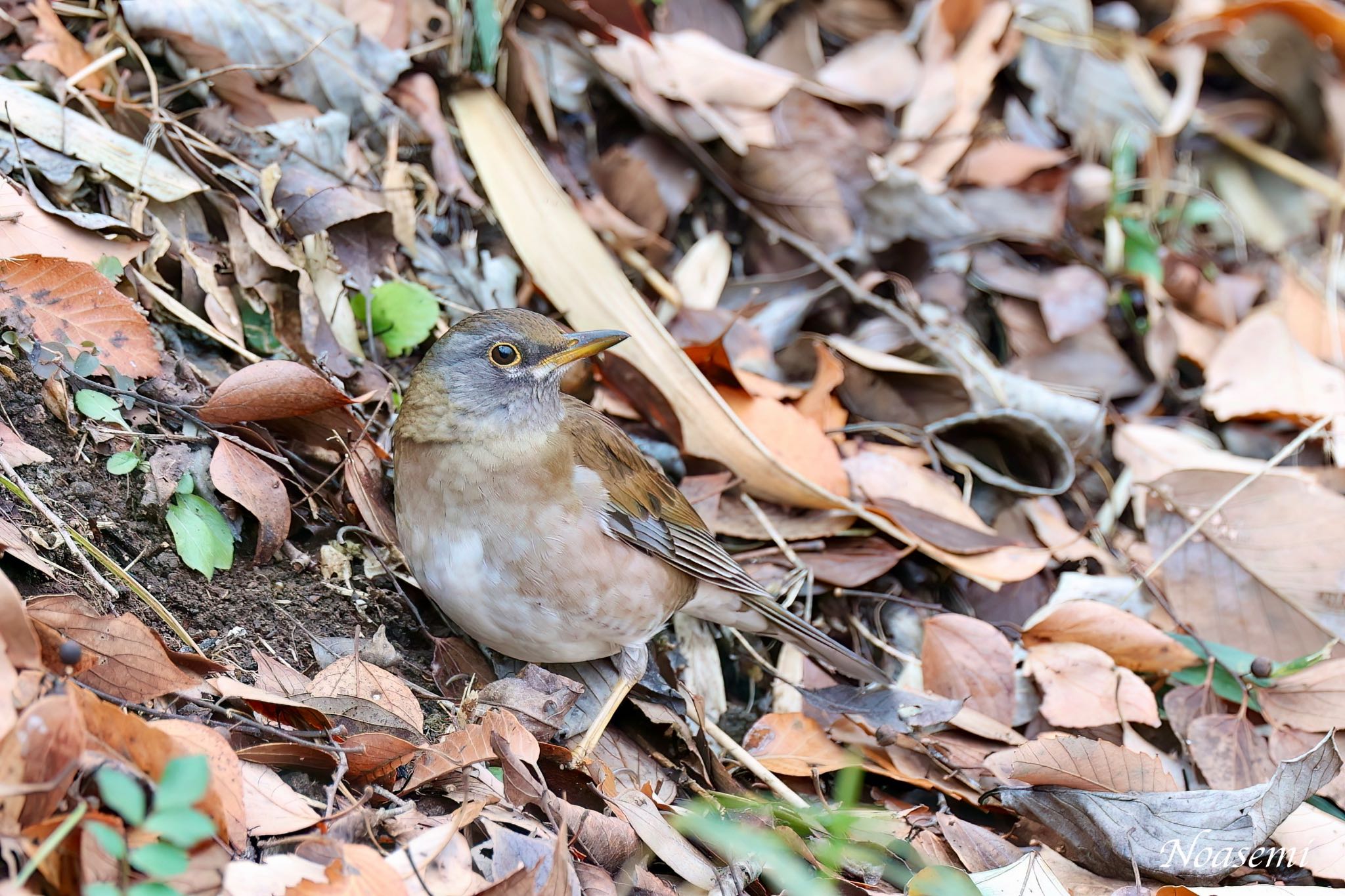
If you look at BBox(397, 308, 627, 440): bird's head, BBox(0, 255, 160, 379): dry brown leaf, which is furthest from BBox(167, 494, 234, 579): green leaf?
BBox(397, 308, 627, 440): bird's head

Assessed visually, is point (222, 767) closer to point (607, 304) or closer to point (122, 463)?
point (122, 463)

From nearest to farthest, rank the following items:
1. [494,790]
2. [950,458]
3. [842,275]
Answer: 1. [494,790]
2. [950,458]
3. [842,275]

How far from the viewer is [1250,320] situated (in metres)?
6.14

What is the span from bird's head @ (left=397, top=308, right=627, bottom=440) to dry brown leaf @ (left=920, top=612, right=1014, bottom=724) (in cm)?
177

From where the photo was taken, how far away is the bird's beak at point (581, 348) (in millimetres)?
4020

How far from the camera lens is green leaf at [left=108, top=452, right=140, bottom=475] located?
3443 millimetres

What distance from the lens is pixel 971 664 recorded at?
181 inches

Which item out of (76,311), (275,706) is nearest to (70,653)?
(275,706)

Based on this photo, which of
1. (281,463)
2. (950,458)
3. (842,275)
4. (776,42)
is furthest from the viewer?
(776,42)

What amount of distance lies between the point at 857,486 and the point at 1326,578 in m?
1.95

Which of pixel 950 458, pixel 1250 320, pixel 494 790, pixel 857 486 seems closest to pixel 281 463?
pixel 494 790

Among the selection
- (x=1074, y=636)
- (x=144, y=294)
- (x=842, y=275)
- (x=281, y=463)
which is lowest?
(x=1074, y=636)

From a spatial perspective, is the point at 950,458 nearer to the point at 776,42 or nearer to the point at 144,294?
the point at 776,42

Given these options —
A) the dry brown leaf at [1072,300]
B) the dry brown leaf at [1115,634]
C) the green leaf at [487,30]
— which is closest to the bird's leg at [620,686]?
the dry brown leaf at [1115,634]
